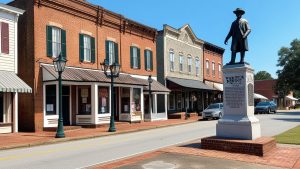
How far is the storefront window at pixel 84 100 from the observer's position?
25.2 metres

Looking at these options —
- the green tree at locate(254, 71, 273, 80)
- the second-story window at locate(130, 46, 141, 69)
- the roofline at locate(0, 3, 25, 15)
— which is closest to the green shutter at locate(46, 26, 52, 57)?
the roofline at locate(0, 3, 25, 15)

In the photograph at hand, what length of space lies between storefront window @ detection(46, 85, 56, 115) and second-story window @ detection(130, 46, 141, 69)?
32.7 feet

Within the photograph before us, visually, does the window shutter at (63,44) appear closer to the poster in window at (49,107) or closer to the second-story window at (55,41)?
the second-story window at (55,41)

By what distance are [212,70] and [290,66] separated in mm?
21899

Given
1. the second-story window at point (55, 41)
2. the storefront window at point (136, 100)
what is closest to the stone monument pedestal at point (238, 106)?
the second-story window at point (55, 41)

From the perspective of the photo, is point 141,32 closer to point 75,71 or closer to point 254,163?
point 75,71

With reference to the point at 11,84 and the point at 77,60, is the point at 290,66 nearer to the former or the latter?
the point at 77,60

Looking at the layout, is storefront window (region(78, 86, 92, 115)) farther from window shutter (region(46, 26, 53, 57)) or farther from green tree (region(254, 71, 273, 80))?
green tree (region(254, 71, 273, 80))

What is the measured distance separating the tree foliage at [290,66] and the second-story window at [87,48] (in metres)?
46.5

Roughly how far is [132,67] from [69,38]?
829 cm

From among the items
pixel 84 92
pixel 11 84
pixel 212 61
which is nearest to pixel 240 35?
pixel 11 84

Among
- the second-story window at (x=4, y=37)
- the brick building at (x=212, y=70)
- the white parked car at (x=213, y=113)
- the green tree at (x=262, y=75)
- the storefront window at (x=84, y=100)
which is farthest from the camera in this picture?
the green tree at (x=262, y=75)

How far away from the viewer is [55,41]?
2362 cm

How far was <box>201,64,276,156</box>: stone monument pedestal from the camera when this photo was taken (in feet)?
37.4
